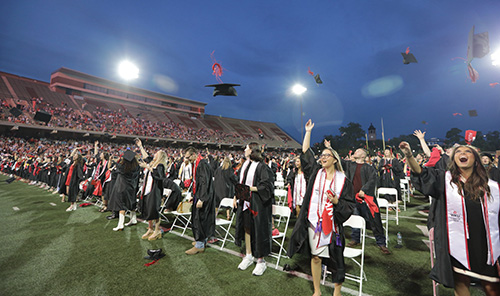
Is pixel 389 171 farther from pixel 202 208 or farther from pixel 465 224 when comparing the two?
pixel 202 208

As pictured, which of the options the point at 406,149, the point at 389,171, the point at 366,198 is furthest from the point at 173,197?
the point at 389,171

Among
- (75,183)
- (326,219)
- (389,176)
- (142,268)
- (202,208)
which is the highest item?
(389,176)

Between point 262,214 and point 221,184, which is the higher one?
point 221,184

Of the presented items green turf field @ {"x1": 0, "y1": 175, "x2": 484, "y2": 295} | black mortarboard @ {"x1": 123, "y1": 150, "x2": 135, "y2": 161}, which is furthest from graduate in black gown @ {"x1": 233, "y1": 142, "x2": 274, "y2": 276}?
black mortarboard @ {"x1": 123, "y1": 150, "x2": 135, "y2": 161}

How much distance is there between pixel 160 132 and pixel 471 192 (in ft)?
129

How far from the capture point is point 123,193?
18.2ft

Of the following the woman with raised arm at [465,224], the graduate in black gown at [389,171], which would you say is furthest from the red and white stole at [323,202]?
the graduate in black gown at [389,171]

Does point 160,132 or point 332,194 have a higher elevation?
point 160,132

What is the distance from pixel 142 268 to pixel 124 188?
2.67 metres

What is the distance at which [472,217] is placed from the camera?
1.98 m

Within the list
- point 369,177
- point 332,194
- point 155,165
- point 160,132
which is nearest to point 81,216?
point 155,165

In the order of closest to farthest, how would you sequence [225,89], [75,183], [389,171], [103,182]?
[225,89] → [103,182] → [75,183] → [389,171]

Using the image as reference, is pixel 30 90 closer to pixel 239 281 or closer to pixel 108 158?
pixel 108 158

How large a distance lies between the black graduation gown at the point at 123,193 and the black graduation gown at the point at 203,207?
226 cm
